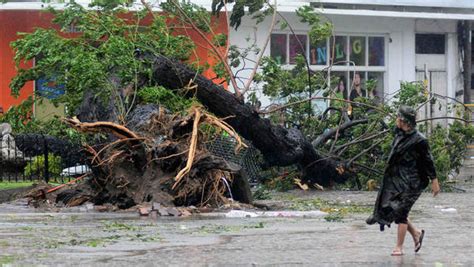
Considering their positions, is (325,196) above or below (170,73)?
below

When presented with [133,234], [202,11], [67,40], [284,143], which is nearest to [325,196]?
[284,143]

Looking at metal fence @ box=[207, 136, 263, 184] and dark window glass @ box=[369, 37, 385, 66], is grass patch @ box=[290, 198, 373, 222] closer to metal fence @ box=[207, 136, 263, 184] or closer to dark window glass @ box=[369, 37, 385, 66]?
metal fence @ box=[207, 136, 263, 184]

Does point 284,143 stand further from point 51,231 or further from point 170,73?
point 51,231

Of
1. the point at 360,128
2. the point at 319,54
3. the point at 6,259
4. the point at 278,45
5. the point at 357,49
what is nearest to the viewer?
the point at 6,259

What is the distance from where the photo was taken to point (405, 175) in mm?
9867

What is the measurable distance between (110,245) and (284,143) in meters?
8.51

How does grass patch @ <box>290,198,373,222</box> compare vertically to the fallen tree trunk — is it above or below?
below

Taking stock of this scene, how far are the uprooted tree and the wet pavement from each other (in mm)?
886

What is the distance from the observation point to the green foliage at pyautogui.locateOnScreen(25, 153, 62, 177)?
20750 mm

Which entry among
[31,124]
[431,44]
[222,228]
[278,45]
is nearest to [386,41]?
[431,44]

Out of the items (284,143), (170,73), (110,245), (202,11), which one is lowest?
(110,245)

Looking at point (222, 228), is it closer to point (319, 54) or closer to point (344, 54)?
point (319, 54)

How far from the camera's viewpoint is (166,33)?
18219mm

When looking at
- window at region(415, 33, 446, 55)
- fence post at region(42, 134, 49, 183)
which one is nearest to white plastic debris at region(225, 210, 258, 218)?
fence post at region(42, 134, 49, 183)
